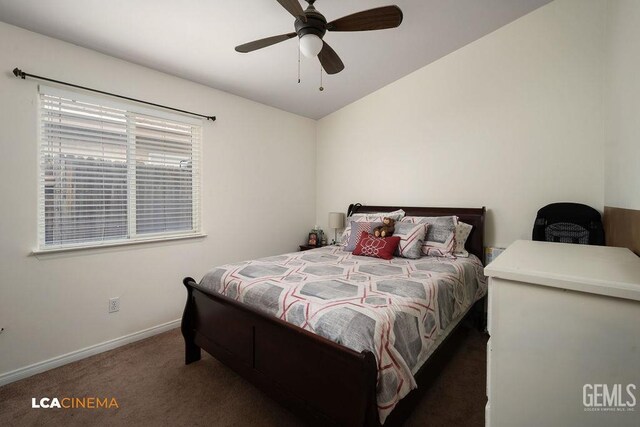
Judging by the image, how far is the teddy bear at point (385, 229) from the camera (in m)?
2.67

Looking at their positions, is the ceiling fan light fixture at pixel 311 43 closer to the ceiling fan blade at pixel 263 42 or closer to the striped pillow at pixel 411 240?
the ceiling fan blade at pixel 263 42

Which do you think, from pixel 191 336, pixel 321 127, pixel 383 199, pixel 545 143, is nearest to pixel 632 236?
pixel 545 143

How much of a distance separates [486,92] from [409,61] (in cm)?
84

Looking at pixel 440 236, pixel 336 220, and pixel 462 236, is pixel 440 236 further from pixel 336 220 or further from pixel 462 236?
pixel 336 220

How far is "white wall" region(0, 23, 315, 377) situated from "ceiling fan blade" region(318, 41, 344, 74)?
63.6 inches

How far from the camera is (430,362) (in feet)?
5.32

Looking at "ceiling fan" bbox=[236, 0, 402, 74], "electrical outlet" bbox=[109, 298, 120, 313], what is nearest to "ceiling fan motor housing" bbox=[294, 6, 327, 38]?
"ceiling fan" bbox=[236, 0, 402, 74]

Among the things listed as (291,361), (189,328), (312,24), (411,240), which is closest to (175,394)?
(189,328)

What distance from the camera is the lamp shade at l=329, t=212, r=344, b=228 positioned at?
372 centimetres

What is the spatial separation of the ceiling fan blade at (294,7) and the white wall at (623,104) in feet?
5.54

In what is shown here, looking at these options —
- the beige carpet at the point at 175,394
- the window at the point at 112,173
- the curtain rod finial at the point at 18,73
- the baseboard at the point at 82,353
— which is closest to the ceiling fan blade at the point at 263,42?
the window at the point at 112,173

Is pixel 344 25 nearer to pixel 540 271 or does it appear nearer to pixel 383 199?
pixel 540 271

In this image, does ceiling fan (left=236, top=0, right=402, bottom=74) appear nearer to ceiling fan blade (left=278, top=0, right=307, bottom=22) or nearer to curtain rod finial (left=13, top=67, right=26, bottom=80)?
ceiling fan blade (left=278, top=0, right=307, bottom=22)

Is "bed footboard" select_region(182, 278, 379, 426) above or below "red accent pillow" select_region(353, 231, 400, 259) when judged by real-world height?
below
